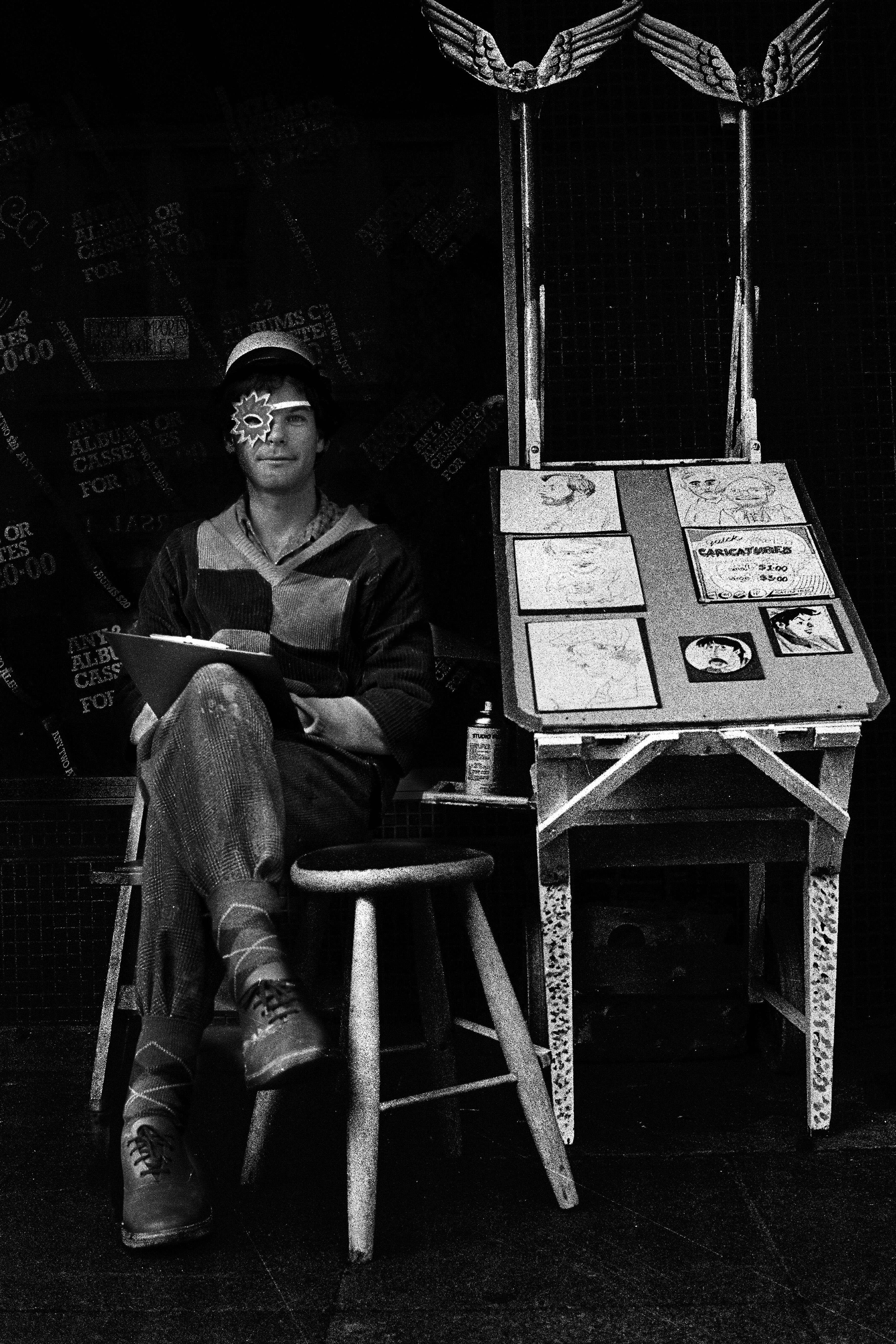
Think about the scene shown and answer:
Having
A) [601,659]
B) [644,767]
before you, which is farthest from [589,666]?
[644,767]

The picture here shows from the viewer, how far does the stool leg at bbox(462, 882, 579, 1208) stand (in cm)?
227

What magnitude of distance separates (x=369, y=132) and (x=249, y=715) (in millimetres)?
2429

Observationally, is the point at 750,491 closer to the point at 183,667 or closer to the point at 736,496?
the point at 736,496

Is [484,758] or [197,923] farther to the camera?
[484,758]

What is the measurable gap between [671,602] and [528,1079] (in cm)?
103

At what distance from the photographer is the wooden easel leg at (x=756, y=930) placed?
3145 millimetres

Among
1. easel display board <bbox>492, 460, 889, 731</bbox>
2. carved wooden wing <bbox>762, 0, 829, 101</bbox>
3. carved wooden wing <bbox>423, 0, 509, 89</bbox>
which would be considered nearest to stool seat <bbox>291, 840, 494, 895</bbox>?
easel display board <bbox>492, 460, 889, 731</bbox>

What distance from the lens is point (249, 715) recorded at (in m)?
2.24

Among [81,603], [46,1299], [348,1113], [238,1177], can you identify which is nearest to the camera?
[46,1299]

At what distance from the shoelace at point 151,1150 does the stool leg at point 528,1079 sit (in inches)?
22.7

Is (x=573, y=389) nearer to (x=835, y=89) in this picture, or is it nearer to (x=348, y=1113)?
(x=835, y=89)

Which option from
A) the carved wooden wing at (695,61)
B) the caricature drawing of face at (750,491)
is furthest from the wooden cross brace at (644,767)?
the carved wooden wing at (695,61)

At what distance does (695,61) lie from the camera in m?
3.07

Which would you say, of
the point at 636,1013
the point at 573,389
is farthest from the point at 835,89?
the point at 636,1013
